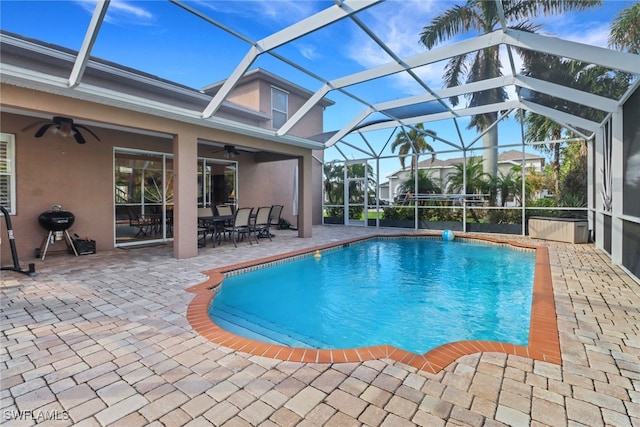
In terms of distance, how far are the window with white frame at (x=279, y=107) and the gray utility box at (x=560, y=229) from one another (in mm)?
11304

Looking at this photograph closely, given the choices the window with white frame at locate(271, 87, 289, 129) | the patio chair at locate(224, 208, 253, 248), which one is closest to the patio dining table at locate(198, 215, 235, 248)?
the patio chair at locate(224, 208, 253, 248)

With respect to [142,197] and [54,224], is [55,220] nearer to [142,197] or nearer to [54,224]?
[54,224]

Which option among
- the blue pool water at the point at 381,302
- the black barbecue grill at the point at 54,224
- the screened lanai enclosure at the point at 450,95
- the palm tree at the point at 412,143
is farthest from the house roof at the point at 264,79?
the blue pool water at the point at 381,302

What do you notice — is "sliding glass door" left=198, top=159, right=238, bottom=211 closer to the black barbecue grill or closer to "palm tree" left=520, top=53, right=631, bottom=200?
the black barbecue grill

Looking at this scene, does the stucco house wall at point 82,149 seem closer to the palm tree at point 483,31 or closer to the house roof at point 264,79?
the house roof at point 264,79

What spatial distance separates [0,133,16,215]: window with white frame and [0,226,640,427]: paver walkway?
4.29 meters

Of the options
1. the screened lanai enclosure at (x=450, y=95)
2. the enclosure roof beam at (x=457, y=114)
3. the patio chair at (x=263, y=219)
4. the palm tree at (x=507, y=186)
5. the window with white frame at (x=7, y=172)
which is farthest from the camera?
the palm tree at (x=507, y=186)

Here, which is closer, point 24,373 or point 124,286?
point 24,373

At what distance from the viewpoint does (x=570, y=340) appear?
3268mm

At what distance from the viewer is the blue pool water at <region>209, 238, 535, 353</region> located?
13.4 feet

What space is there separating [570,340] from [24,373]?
16.5 ft

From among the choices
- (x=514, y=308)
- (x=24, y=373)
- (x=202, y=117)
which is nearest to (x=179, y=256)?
(x=202, y=117)

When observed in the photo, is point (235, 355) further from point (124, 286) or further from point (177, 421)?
point (124, 286)

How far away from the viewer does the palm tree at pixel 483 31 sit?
9.46m
